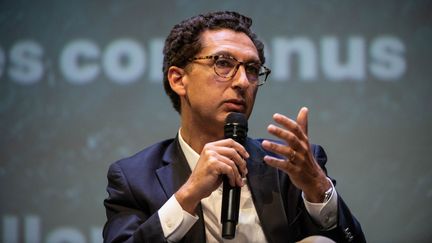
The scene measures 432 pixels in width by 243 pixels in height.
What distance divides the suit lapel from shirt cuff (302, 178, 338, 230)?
395 mm

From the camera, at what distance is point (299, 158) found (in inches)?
79.4

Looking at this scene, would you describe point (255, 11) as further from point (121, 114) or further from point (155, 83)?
point (121, 114)

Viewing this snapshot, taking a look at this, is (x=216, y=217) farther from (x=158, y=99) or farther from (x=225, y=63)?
(x=158, y=99)

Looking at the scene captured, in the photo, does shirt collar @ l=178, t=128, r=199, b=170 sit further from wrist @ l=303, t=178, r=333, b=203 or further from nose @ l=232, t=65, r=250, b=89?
wrist @ l=303, t=178, r=333, b=203

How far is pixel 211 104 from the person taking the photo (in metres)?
2.34

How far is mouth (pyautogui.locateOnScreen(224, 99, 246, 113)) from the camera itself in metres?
2.30

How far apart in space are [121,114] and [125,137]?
13cm

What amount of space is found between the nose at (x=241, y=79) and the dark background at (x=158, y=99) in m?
1.06

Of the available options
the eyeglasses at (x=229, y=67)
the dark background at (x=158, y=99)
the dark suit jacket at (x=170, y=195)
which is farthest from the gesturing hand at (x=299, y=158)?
the dark background at (x=158, y=99)

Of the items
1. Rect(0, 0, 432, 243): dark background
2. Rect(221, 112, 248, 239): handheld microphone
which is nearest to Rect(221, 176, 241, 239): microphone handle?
Rect(221, 112, 248, 239): handheld microphone

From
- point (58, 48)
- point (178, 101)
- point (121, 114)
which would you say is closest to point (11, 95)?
point (58, 48)

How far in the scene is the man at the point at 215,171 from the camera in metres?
2.02

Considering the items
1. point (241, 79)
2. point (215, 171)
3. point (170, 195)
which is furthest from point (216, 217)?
point (241, 79)

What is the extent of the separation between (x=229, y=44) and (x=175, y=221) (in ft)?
2.42
